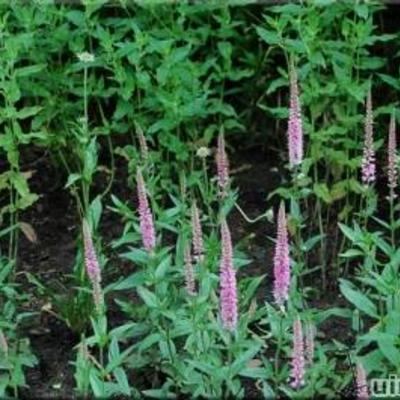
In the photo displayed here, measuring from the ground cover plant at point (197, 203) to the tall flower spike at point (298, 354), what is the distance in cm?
2

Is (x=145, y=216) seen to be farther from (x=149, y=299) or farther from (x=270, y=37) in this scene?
(x=270, y=37)

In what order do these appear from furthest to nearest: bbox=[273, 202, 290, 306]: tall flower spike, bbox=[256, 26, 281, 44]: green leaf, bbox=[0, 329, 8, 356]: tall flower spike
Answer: bbox=[256, 26, 281, 44]: green leaf → bbox=[0, 329, 8, 356]: tall flower spike → bbox=[273, 202, 290, 306]: tall flower spike

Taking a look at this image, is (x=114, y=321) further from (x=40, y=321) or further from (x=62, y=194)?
(x=62, y=194)

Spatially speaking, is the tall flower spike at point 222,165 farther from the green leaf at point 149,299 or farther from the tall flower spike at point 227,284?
the tall flower spike at point 227,284

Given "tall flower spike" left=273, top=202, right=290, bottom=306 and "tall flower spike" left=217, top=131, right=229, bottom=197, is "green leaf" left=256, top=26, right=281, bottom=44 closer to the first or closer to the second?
"tall flower spike" left=217, top=131, right=229, bottom=197

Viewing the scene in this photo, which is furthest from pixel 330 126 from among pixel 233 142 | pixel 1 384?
pixel 1 384

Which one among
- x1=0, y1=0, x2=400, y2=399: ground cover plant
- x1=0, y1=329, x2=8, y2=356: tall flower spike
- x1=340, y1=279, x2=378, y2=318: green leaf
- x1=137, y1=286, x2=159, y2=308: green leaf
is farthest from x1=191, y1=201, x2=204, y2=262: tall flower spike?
x1=0, y1=329, x2=8, y2=356: tall flower spike

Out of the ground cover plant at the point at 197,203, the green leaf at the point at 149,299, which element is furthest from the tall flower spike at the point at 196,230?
the green leaf at the point at 149,299

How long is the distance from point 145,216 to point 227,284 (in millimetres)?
457

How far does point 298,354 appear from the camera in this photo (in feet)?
11.1

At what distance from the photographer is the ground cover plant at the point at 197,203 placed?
3.87 metres

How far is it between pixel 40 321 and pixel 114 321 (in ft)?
0.99

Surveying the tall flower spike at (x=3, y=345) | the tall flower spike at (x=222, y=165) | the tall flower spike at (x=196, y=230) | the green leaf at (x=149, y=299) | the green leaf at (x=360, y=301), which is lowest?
the tall flower spike at (x=3, y=345)

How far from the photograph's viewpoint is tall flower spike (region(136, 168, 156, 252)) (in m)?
3.64
